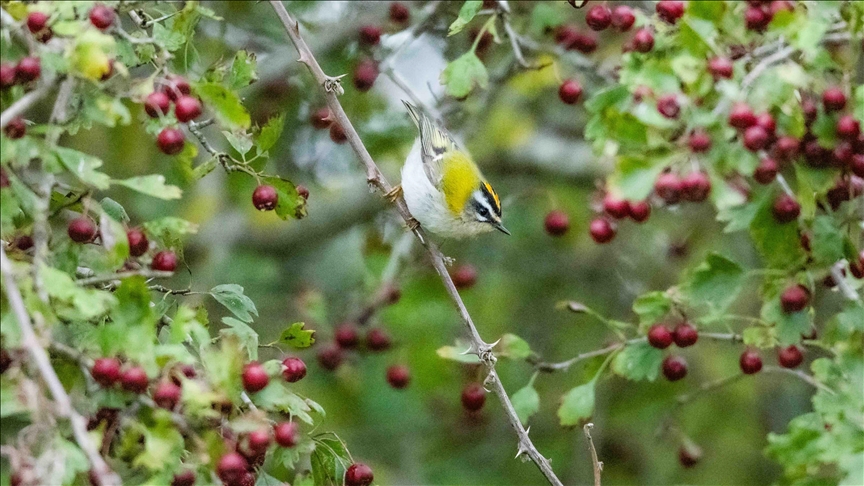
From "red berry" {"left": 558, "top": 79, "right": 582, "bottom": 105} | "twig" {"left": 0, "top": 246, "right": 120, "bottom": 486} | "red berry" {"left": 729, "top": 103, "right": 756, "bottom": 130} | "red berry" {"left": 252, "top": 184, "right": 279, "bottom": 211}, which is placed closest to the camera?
"twig" {"left": 0, "top": 246, "right": 120, "bottom": 486}

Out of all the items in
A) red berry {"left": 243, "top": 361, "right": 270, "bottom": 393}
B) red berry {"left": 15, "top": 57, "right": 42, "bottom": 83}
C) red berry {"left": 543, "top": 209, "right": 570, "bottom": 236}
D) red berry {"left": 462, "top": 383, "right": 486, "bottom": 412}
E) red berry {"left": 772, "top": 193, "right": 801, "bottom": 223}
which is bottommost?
red berry {"left": 462, "top": 383, "right": 486, "bottom": 412}

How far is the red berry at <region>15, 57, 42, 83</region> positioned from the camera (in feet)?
7.28

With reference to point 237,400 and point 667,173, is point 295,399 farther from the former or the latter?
point 667,173

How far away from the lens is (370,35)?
499cm

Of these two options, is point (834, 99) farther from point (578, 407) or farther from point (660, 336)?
point (578, 407)

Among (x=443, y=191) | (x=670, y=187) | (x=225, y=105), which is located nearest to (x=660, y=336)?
(x=670, y=187)

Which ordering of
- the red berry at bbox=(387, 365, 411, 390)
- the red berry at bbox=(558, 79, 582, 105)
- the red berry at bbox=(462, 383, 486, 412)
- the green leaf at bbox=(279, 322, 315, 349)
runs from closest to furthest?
the green leaf at bbox=(279, 322, 315, 349), the red berry at bbox=(558, 79, 582, 105), the red berry at bbox=(462, 383, 486, 412), the red berry at bbox=(387, 365, 411, 390)

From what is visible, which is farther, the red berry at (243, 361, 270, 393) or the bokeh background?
the bokeh background

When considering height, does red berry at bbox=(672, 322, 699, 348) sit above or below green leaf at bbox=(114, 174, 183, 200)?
below

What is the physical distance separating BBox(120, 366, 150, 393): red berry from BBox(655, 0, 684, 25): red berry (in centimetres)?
206

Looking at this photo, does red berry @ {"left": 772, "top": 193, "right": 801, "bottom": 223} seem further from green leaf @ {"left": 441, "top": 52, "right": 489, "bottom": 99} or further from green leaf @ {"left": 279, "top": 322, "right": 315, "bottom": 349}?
green leaf @ {"left": 279, "top": 322, "right": 315, "bottom": 349}

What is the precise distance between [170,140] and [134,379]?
71 cm

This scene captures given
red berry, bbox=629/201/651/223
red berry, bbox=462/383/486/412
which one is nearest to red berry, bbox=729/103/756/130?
red berry, bbox=629/201/651/223

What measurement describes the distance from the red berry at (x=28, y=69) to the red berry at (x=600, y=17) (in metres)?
2.32
